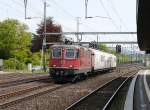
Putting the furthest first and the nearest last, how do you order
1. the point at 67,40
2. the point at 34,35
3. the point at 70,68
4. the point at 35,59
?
the point at 34,35 < the point at 35,59 < the point at 67,40 < the point at 70,68

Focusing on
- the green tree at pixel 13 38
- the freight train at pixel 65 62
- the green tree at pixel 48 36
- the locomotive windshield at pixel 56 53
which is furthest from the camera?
the green tree at pixel 48 36

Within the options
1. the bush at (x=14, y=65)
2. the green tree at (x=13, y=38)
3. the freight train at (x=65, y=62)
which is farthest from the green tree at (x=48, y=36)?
the freight train at (x=65, y=62)

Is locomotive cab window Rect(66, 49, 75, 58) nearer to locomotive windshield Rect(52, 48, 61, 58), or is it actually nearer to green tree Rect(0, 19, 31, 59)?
locomotive windshield Rect(52, 48, 61, 58)

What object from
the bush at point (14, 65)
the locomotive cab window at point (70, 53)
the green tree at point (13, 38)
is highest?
the green tree at point (13, 38)

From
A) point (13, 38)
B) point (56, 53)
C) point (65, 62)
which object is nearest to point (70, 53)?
point (65, 62)

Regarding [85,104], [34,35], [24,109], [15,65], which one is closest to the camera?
[24,109]

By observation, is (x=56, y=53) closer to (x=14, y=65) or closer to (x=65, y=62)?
(x=65, y=62)

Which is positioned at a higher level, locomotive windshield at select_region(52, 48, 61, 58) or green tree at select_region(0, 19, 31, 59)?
green tree at select_region(0, 19, 31, 59)

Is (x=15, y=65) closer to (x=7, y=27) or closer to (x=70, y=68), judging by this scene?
(x=7, y=27)

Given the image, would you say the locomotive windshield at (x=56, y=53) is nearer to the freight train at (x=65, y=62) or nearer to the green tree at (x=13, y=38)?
the freight train at (x=65, y=62)

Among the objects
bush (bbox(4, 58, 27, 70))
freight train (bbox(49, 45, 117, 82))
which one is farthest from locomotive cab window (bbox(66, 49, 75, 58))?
bush (bbox(4, 58, 27, 70))

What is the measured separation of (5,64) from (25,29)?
81.0 feet

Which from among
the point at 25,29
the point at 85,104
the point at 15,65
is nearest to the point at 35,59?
the point at 15,65

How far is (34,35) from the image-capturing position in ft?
311
